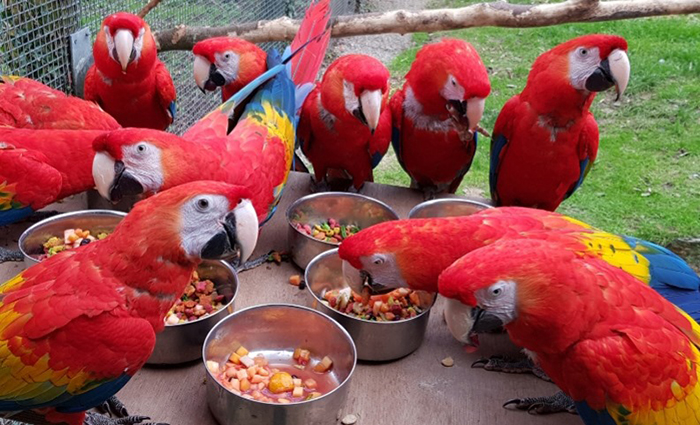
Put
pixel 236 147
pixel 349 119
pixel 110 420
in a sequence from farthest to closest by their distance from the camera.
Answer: pixel 349 119
pixel 236 147
pixel 110 420

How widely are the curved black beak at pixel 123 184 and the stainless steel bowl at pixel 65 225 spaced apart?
18 cm

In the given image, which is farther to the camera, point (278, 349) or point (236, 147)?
point (236, 147)

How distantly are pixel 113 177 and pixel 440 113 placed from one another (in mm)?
1357

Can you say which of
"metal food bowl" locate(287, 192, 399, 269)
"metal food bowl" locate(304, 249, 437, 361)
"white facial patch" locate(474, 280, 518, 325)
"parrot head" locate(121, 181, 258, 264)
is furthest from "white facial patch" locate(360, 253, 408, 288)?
"metal food bowl" locate(287, 192, 399, 269)

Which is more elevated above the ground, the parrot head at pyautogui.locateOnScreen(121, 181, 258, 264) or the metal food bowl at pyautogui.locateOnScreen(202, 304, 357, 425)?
the parrot head at pyautogui.locateOnScreen(121, 181, 258, 264)

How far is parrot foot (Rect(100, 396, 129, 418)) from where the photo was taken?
1646mm

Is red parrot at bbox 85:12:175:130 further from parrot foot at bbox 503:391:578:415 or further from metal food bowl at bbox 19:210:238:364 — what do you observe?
parrot foot at bbox 503:391:578:415

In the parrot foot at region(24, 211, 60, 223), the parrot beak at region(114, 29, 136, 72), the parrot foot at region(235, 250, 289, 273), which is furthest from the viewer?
the parrot beak at region(114, 29, 136, 72)

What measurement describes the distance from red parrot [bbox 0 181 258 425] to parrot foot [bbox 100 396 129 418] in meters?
0.15

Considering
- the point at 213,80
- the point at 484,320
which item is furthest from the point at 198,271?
the point at 213,80

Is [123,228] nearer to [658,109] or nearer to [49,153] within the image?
[49,153]

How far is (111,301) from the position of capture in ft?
4.74

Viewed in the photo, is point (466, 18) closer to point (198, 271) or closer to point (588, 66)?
point (588, 66)

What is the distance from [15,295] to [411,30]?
92.7 inches
